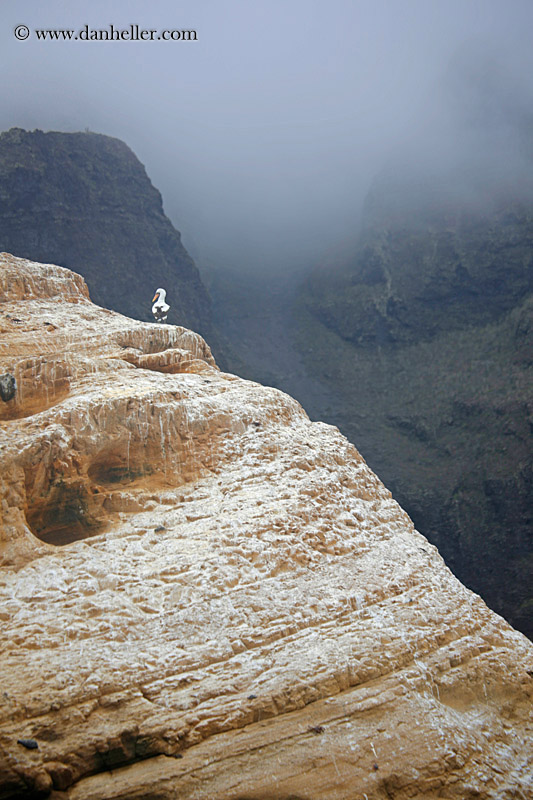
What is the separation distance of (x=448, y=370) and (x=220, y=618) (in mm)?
47744

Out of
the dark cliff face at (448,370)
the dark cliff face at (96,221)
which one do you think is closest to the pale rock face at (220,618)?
the dark cliff face at (448,370)

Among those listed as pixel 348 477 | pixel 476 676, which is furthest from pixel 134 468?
pixel 476 676

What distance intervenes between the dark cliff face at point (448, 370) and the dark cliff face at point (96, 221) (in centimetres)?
1489

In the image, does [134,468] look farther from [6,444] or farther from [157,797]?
[157,797]

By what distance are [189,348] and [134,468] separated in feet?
13.6

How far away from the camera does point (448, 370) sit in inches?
2109

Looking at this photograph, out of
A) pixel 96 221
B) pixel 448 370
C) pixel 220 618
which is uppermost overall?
pixel 96 221

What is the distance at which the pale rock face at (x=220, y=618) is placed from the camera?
7.55 m

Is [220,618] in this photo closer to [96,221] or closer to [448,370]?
[448,370]

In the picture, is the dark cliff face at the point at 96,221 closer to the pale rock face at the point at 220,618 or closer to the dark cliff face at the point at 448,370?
the dark cliff face at the point at 448,370

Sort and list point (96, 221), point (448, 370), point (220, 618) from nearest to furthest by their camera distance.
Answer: point (220, 618), point (448, 370), point (96, 221)

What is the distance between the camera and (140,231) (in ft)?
187

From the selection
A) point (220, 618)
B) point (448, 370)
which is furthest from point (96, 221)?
point (220, 618)

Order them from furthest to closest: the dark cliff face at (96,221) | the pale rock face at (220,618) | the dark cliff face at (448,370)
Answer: the dark cliff face at (96,221) → the dark cliff face at (448,370) → the pale rock face at (220,618)
